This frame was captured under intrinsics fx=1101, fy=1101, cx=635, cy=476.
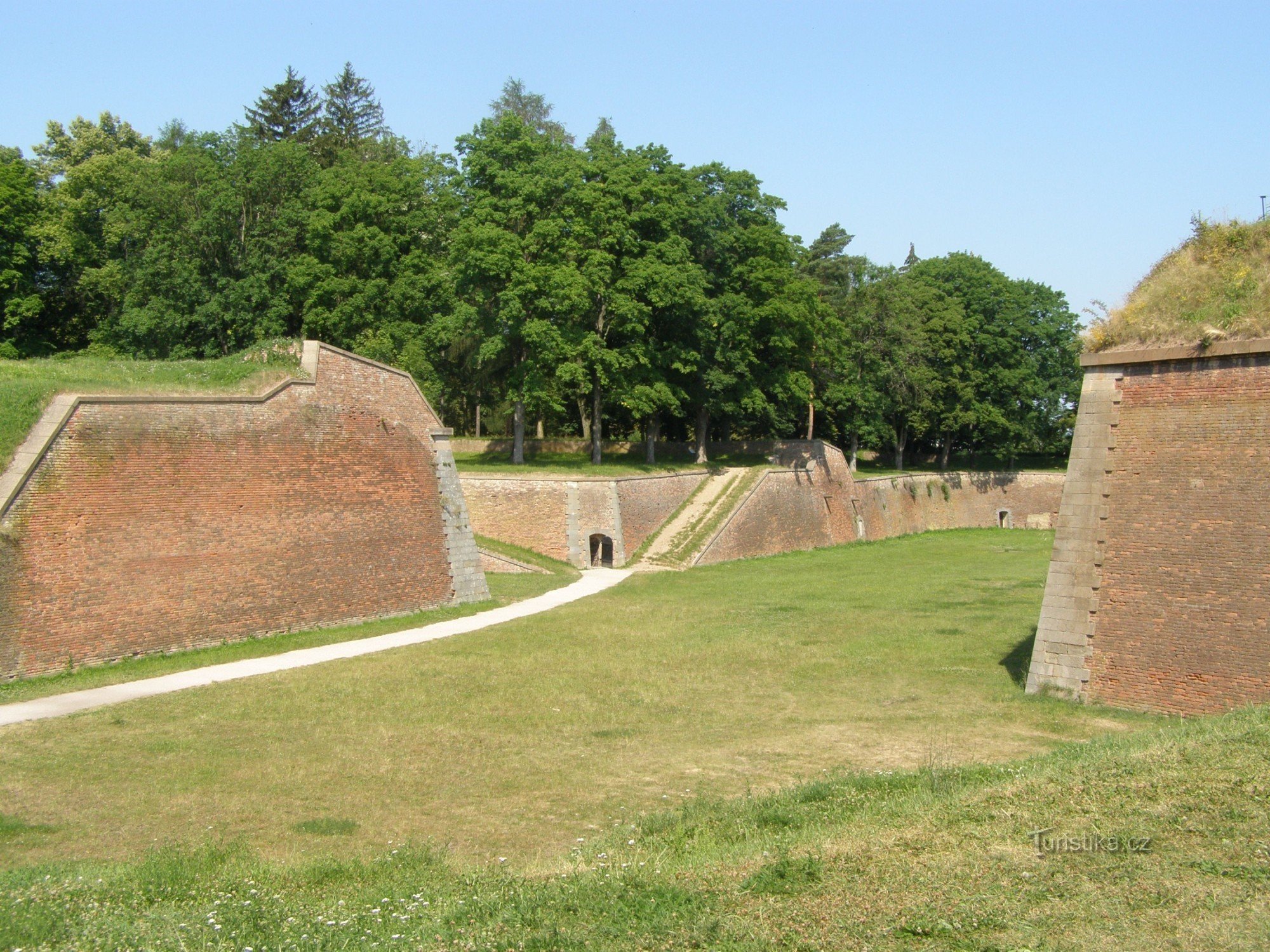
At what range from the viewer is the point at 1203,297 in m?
16.5

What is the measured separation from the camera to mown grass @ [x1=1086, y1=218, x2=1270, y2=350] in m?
15.8

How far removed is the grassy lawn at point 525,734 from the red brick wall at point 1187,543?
0.95m

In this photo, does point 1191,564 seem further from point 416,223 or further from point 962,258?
point 962,258

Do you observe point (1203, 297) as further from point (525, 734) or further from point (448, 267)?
point (448, 267)

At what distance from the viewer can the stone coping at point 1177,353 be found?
50.8 feet

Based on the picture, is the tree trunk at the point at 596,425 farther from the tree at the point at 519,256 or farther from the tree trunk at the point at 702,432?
the tree trunk at the point at 702,432

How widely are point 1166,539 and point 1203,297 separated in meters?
3.73

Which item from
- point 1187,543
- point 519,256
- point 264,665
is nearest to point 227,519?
point 264,665

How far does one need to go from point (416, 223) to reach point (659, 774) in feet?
119

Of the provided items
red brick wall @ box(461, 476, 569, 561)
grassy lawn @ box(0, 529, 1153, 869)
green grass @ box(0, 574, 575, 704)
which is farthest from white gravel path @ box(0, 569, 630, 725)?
red brick wall @ box(461, 476, 569, 561)

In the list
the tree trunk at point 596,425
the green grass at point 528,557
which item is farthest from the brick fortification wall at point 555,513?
the tree trunk at point 596,425

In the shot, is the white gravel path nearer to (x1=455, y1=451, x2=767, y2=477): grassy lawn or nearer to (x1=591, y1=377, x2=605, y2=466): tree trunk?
(x1=455, y1=451, x2=767, y2=477): grassy lawn

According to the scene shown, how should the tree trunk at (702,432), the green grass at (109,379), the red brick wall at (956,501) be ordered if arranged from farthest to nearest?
1. the red brick wall at (956,501)
2. the tree trunk at (702,432)
3. the green grass at (109,379)

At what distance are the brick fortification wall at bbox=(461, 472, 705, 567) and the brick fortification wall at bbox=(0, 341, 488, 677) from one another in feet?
29.8
